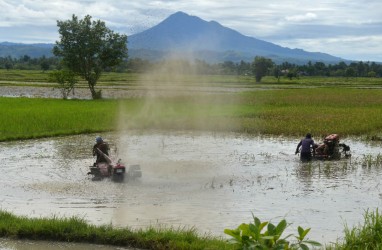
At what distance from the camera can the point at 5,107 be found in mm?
27812

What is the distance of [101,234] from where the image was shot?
6.73 metres

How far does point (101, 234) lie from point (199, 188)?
12.3 feet

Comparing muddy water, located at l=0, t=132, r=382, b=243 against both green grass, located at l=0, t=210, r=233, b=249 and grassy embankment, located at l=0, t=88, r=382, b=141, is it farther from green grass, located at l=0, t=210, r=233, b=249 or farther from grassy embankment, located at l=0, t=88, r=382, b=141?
grassy embankment, located at l=0, t=88, r=382, b=141

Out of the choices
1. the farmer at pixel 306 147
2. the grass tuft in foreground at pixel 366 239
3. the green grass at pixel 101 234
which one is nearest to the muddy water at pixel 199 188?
the farmer at pixel 306 147

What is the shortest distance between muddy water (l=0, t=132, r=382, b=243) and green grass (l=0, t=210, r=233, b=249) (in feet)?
2.54

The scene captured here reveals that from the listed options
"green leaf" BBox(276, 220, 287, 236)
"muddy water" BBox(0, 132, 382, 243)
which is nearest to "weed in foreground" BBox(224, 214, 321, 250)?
"green leaf" BBox(276, 220, 287, 236)

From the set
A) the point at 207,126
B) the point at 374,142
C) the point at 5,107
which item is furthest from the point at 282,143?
the point at 5,107

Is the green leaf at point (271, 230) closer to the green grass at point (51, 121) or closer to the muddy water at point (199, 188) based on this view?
the muddy water at point (199, 188)

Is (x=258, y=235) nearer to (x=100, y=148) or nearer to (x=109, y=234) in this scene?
(x=109, y=234)

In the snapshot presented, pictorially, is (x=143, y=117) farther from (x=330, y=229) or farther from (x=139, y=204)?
(x=330, y=229)

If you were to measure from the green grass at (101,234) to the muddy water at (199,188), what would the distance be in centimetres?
77

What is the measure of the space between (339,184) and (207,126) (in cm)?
1109

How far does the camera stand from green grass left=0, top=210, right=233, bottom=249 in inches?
252

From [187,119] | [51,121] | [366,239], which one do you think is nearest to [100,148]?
[366,239]
